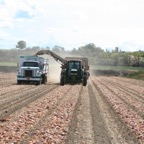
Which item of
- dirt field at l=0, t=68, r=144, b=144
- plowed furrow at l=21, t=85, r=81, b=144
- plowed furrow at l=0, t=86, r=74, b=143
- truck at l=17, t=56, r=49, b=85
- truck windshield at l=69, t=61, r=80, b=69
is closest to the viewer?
plowed furrow at l=21, t=85, r=81, b=144

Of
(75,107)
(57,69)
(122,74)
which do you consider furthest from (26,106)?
(122,74)

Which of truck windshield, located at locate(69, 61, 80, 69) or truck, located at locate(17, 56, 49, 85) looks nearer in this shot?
truck, located at locate(17, 56, 49, 85)

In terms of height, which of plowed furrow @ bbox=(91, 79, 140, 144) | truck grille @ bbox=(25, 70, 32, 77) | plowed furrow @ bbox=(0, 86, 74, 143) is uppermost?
truck grille @ bbox=(25, 70, 32, 77)

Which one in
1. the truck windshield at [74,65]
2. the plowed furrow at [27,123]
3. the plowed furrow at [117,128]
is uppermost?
the truck windshield at [74,65]

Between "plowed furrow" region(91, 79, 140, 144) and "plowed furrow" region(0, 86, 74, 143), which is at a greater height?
"plowed furrow" region(0, 86, 74, 143)

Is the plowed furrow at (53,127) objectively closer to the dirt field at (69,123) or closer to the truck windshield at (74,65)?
the dirt field at (69,123)

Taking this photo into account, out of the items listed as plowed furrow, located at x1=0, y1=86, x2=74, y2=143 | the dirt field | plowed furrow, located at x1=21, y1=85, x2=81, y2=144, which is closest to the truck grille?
the dirt field

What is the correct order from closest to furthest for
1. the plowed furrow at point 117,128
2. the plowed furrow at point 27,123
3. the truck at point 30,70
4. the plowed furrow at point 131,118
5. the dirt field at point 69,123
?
the plowed furrow at point 27,123 < the dirt field at point 69,123 < the plowed furrow at point 117,128 < the plowed furrow at point 131,118 < the truck at point 30,70

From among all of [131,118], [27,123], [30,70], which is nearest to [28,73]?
[30,70]

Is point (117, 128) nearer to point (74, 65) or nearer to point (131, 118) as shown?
point (131, 118)

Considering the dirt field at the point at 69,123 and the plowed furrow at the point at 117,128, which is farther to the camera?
the plowed furrow at the point at 117,128

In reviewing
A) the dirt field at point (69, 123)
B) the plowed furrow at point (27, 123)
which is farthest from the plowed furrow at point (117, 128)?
the plowed furrow at point (27, 123)

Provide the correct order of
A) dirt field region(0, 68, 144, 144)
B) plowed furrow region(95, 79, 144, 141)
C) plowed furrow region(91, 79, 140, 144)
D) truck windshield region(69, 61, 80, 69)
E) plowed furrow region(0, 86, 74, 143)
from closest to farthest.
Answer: plowed furrow region(0, 86, 74, 143), dirt field region(0, 68, 144, 144), plowed furrow region(91, 79, 140, 144), plowed furrow region(95, 79, 144, 141), truck windshield region(69, 61, 80, 69)

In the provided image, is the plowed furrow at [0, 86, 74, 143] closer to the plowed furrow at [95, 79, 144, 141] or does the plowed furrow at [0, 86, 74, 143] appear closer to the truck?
the plowed furrow at [95, 79, 144, 141]
